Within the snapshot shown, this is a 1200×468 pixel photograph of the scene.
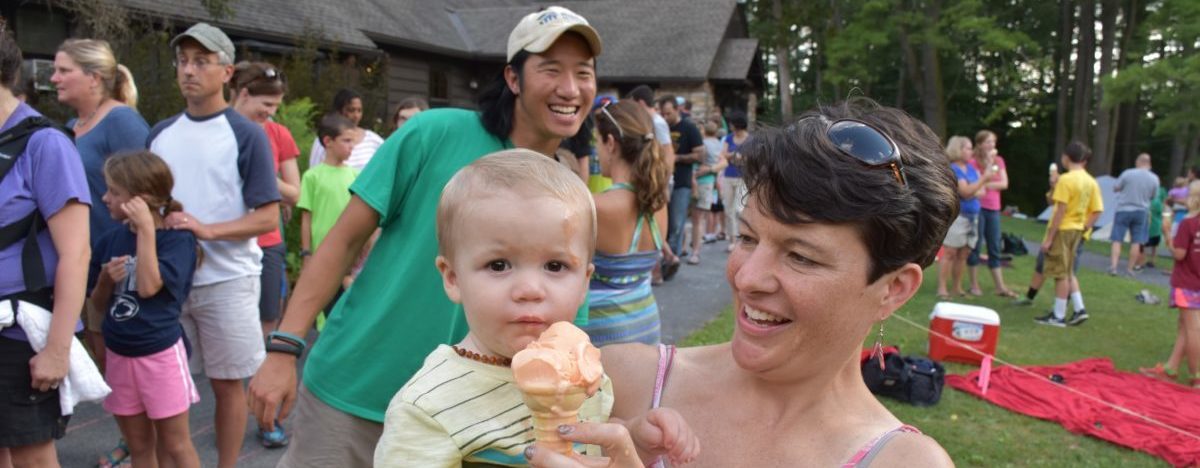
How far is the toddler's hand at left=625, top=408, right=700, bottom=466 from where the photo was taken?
1.48 metres

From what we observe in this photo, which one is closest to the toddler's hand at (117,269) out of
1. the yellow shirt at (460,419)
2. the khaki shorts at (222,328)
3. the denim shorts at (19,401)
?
the khaki shorts at (222,328)

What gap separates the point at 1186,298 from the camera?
7.18 m

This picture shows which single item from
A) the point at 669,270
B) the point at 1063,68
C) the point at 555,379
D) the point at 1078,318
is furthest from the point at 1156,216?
the point at 1063,68

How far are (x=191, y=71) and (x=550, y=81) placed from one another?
7.56 ft

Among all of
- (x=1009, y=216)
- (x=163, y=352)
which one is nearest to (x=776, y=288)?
(x=163, y=352)

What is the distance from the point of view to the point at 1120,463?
5.44m

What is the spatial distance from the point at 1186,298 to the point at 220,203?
312 inches

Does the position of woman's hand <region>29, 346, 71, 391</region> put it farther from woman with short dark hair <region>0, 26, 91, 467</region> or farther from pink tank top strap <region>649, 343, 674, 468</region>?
pink tank top strap <region>649, 343, 674, 468</region>

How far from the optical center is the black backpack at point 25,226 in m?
3.04

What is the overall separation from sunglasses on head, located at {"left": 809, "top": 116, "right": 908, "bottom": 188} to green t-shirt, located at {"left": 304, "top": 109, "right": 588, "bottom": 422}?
4.18 ft

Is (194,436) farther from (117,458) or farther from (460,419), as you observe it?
(460,419)

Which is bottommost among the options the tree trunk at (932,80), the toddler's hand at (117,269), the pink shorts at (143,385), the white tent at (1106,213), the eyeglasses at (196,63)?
the white tent at (1106,213)

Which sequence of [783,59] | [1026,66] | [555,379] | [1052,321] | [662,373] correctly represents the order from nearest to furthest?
[555,379] < [662,373] < [1052,321] < [783,59] < [1026,66]

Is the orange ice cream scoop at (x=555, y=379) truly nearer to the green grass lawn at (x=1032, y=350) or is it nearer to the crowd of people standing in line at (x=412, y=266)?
the crowd of people standing in line at (x=412, y=266)
